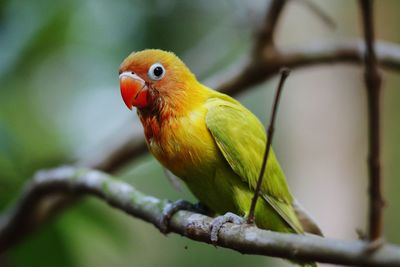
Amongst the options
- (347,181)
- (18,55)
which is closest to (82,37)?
(18,55)

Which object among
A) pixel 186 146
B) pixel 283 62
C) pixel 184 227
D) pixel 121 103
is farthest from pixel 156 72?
pixel 121 103

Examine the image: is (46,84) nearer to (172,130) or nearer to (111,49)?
(111,49)

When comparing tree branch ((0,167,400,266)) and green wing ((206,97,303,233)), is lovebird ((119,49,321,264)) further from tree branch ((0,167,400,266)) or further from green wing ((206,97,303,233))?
tree branch ((0,167,400,266))

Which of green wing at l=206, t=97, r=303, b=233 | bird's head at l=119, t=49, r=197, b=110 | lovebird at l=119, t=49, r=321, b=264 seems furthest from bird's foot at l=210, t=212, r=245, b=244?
bird's head at l=119, t=49, r=197, b=110

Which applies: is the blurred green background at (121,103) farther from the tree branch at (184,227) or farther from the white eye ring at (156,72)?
the white eye ring at (156,72)

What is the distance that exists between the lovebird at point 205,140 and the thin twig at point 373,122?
0.92 meters

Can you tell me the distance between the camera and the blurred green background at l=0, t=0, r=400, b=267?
11.4ft

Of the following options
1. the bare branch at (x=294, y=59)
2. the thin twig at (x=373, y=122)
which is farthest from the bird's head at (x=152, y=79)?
the thin twig at (x=373, y=122)

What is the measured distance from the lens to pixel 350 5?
4520 mm

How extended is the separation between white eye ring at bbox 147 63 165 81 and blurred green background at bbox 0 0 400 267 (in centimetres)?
116

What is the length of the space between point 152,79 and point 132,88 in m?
0.11

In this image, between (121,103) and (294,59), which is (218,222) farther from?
(121,103)

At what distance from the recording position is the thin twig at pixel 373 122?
3.18 feet

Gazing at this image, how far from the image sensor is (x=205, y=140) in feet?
6.78
